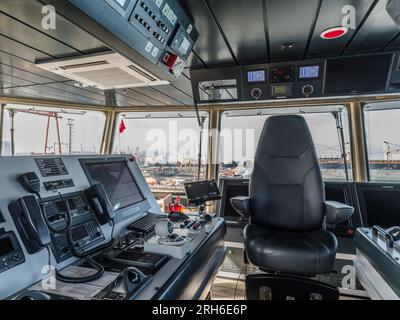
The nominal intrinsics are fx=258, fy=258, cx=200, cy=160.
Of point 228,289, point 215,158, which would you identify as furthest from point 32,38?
point 228,289

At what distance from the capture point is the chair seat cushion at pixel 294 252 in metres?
1.49

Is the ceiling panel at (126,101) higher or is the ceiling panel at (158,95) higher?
the ceiling panel at (126,101)

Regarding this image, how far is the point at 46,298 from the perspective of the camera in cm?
76

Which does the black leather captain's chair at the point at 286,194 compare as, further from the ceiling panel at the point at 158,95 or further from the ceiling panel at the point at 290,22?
the ceiling panel at the point at 158,95

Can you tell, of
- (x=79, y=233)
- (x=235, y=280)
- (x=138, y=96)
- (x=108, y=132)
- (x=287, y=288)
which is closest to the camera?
(x=79, y=233)

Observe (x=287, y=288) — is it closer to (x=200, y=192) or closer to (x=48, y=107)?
(x=200, y=192)

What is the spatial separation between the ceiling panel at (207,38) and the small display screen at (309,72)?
2.08 feet

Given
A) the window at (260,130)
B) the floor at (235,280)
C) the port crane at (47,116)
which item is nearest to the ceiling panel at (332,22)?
the window at (260,130)

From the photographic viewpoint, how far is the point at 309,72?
2.32m

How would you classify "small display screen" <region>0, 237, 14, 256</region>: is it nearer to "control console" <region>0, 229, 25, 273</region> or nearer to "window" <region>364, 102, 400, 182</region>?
"control console" <region>0, 229, 25, 273</region>

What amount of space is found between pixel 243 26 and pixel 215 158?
6.39 feet

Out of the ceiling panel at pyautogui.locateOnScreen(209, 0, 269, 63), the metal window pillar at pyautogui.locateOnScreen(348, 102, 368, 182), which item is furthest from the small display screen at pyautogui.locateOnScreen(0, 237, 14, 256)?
the metal window pillar at pyautogui.locateOnScreen(348, 102, 368, 182)

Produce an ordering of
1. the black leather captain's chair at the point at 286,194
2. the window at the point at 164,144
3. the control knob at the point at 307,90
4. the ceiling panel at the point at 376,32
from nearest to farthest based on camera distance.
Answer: the ceiling panel at the point at 376,32
the black leather captain's chair at the point at 286,194
the control knob at the point at 307,90
the window at the point at 164,144
